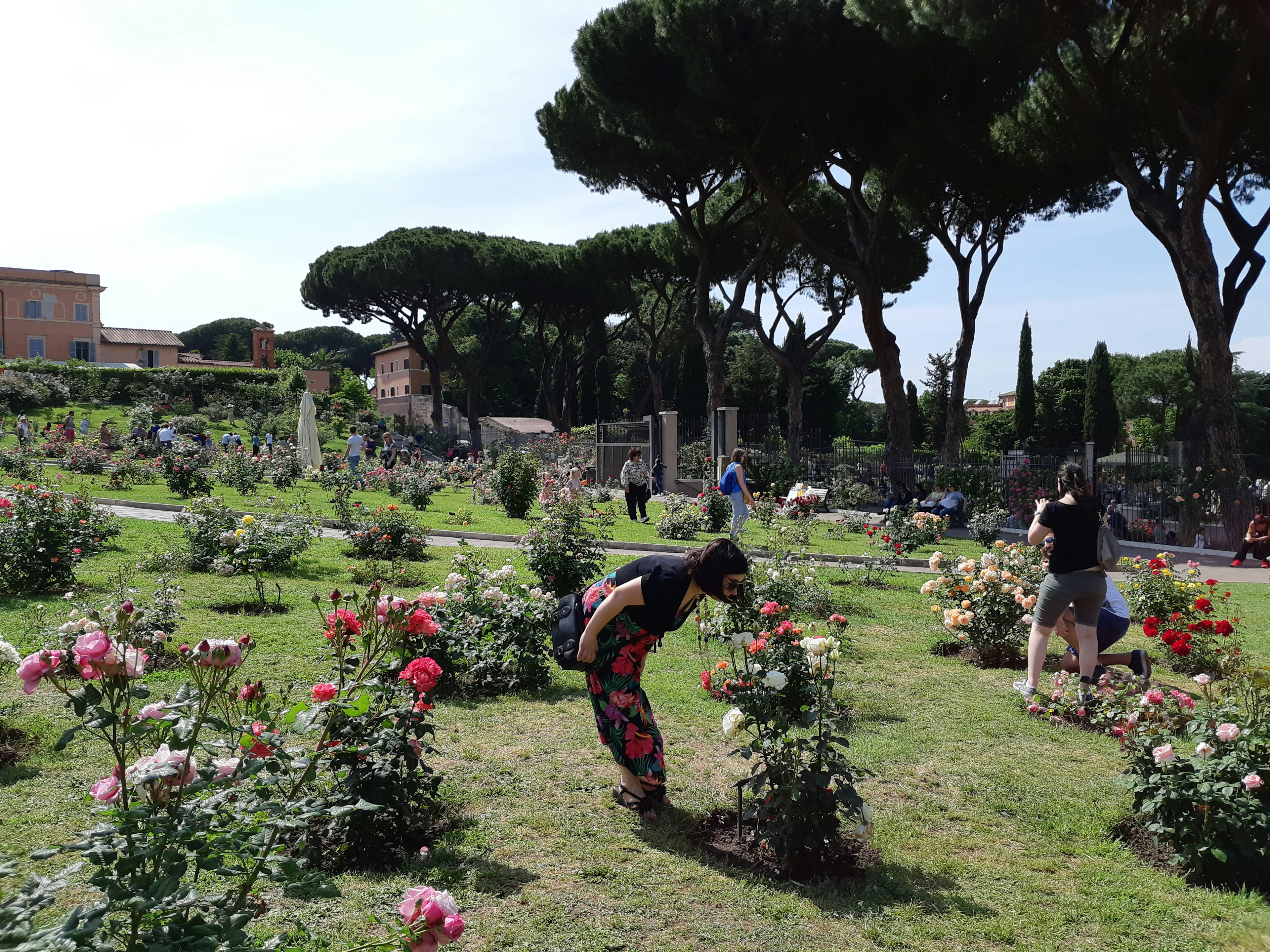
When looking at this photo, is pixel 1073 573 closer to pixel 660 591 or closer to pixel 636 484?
pixel 660 591

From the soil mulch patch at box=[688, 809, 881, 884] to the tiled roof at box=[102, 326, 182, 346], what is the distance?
62074 mm

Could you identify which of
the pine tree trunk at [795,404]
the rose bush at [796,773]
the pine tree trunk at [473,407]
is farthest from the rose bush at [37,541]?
the pine tree trunk at [473,407]

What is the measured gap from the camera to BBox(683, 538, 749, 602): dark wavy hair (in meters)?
3.41

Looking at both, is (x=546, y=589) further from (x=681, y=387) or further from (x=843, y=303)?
(x=681, y=387)

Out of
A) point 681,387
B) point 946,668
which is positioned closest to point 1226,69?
point 946,668

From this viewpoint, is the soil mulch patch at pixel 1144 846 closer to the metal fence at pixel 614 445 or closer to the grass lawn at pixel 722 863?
the grass lawn at pixel 722 863

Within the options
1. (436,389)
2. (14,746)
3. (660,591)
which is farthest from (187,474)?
(436,389)

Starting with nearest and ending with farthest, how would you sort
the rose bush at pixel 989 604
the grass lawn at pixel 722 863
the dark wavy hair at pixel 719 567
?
1. the grass lawn at pixel 722 863
2. the dark wavy hair at pixel 719 567
3. the rose bush at pixel 989 604

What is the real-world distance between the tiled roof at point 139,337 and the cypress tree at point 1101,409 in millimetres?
53281

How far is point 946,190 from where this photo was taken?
23.6 metres

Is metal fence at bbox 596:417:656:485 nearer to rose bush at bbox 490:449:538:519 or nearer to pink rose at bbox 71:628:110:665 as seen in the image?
rose bush at bbox 490:449:538:519

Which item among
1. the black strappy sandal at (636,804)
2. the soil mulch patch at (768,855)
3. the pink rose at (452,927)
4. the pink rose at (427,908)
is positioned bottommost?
the soil mulch patch at (768,855)

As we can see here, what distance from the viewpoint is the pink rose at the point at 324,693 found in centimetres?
266

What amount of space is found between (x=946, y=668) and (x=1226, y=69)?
1498 cm
